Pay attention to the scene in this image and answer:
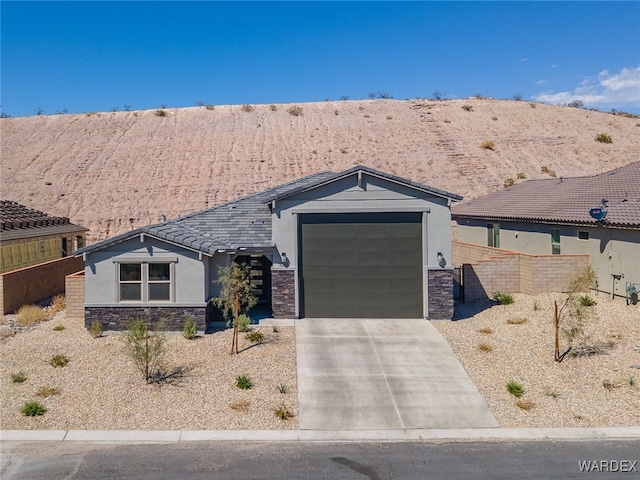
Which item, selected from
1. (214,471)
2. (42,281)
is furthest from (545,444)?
(42,281)

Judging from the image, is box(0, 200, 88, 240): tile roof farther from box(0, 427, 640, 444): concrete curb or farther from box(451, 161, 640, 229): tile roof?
box(451, 161, 640, 229): tile roof

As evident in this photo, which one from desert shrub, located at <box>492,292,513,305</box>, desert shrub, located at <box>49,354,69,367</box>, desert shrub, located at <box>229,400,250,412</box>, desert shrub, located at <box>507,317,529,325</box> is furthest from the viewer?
desert shrub, located at <box>492,292,513,305</box>

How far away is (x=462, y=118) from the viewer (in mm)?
60875

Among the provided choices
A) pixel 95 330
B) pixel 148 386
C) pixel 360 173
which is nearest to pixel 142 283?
pixel 95 330

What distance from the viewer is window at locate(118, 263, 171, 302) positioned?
1585 centimetres

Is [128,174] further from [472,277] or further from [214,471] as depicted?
[214,471]

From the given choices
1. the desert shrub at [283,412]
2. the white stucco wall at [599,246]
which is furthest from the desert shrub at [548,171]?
the desert shrub at [283,412]

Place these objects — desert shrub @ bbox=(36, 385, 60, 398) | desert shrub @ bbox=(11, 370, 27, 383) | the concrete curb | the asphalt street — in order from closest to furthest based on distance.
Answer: the asphalt street, the concrete curb, desert shrub @ bbox=(36, 385, 60, 398), desert shrub @ bbox=(11, 370, 27, 383)

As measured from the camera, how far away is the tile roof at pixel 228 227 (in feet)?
51.3

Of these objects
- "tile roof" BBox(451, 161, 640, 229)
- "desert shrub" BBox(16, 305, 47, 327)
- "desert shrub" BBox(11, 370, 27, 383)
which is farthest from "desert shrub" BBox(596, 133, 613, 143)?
"desert shrub" BBox(11, 370, 27, 383)

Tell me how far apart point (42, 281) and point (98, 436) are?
536 inches

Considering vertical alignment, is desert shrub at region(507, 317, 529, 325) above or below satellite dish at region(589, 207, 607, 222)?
below

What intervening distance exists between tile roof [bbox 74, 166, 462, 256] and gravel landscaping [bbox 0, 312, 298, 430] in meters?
3.09

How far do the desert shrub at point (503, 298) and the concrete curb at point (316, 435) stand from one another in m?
8.80
